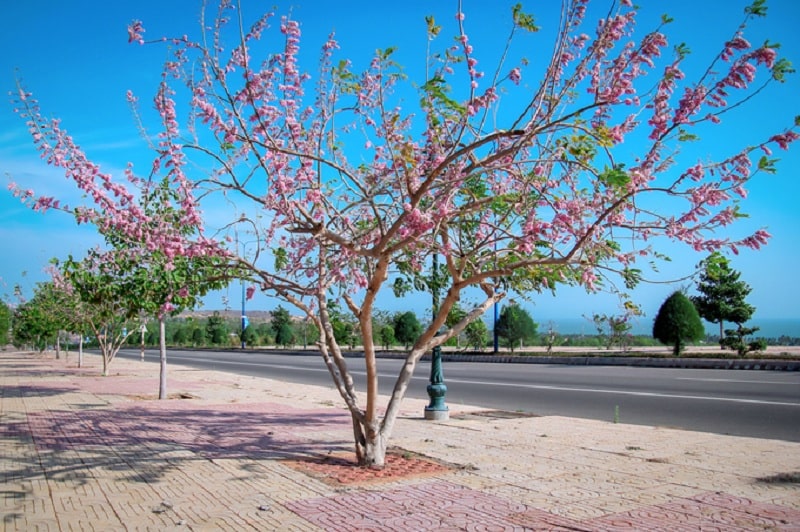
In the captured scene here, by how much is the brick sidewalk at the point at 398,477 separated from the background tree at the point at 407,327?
33.8m

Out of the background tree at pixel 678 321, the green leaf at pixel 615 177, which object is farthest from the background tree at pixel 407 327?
the green leaf at pixel 615 177

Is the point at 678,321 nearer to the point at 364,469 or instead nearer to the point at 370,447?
the point at 370,447

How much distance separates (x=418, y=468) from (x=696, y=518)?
120 inches

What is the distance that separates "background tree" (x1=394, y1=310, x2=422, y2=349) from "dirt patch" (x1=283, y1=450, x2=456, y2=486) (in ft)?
125

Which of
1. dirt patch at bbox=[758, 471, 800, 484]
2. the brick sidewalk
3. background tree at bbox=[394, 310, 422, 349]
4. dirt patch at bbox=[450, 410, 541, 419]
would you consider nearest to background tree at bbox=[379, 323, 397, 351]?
background tree at bbox=[394, 310, 422, 349]

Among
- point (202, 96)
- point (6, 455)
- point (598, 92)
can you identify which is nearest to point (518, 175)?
point (598, 92)

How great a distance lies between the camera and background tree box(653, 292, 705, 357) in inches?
1226

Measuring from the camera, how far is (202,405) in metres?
15.7

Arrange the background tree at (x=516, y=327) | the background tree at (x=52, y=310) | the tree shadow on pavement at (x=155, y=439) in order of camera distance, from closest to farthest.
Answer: the tree shadow on pavement at (x=155, y=439) < the background tree at (x=52, y=310) < the background tree at (x=516, y=327)

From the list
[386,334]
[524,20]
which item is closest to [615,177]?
[524,20]

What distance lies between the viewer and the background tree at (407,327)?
4662 centimetres

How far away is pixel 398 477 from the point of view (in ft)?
24.0

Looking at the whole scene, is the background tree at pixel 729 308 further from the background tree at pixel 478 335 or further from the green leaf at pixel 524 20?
the green leaf at pixel 524 20

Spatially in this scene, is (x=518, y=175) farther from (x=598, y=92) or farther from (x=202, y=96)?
(x=202, y=96)
